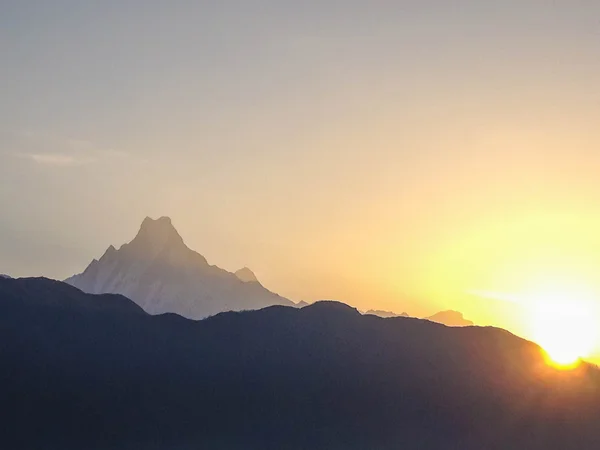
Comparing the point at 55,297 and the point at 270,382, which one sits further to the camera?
the point at 55,297

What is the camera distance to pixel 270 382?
130m

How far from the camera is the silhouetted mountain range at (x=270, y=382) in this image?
117000 mm

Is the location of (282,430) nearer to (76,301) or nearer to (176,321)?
(176,321)

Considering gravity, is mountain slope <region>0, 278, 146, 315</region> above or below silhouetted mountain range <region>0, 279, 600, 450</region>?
above

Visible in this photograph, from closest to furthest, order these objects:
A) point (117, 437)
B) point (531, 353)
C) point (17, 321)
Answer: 1. point (117, 437)
2. point (17, 321)
3. point (531, 353)

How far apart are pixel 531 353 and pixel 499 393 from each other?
1440cm

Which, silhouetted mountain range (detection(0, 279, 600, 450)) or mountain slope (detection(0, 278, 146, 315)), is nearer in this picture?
silhouetted mountain range (detection(0, 279, 600, 450))

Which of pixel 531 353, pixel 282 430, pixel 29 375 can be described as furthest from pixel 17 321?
pixel 531 353

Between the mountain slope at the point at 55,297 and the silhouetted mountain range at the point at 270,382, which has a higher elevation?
the mountain slope at the point at 55,297

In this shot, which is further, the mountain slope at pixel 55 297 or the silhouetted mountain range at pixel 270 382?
the mountain slope at pixel 55 297

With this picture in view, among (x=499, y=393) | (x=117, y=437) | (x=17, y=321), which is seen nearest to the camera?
(x=117, y=437)

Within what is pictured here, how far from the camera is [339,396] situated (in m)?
130

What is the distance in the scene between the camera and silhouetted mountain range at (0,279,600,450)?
384 ft

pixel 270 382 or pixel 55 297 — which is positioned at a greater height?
pixel 55 297
